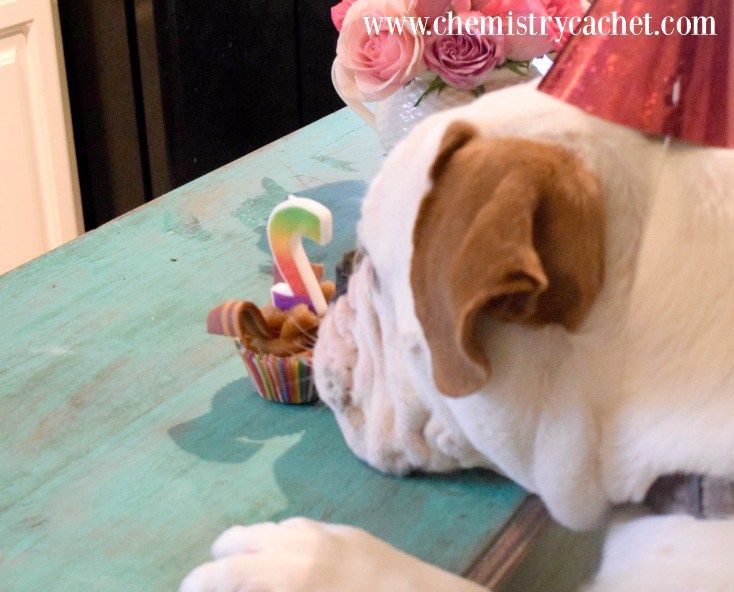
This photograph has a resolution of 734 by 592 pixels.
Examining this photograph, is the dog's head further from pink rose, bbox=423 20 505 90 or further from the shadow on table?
pink rose, bbox=423 20 505 90

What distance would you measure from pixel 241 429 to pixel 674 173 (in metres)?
0.45

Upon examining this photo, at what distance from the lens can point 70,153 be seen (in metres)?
2.41

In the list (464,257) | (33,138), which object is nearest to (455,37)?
(464,257)

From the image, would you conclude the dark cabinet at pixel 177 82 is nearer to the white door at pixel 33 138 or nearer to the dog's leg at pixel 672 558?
the white door at pixel 33 138

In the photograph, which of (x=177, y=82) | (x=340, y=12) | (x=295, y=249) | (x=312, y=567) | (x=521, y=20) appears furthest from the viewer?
(x=177, y=82)

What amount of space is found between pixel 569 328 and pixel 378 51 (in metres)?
0.55

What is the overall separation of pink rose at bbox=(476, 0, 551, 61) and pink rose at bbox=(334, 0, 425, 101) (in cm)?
9

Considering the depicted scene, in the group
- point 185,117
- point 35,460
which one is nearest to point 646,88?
point 35,460

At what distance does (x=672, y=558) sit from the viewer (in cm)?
65

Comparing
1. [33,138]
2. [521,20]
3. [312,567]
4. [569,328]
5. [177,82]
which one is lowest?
[33,138]

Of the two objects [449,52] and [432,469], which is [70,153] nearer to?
[449,52]

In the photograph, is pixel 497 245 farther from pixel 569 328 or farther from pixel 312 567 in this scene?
pixel 312 567

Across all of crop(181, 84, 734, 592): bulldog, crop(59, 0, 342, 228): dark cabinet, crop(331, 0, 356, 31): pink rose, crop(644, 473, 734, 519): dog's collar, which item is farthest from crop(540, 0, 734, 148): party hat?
crop(59, 0, 342, 228): dark cabinet

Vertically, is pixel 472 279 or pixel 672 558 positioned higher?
pixel 472 279
